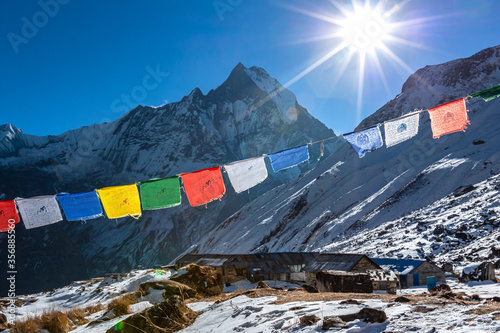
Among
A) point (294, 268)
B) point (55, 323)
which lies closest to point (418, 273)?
point (294, 268)

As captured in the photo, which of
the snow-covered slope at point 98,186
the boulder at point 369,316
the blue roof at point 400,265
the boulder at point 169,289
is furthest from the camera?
the snow-covered slope at point 98,186

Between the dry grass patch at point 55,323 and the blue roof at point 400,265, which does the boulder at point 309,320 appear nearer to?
the dry grass patch at point 55,323

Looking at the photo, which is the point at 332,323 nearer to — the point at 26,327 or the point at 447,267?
the point at 26,327

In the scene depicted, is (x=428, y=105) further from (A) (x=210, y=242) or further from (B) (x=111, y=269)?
(B) (x=111, y=269)

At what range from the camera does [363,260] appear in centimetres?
3186

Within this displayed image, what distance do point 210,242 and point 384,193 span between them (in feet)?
189

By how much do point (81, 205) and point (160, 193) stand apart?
171 inches

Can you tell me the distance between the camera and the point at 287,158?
16.8 m

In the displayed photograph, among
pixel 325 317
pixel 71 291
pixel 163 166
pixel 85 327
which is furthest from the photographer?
pixel 163 166

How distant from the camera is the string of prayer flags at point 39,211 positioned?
16.6m

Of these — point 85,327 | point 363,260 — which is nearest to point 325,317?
point 85,327

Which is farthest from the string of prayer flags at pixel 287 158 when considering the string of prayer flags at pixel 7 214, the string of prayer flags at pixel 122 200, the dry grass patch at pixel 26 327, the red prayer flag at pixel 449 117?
the string of prayer flags at pixel 7 214

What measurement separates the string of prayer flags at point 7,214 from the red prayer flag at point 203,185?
9064mm

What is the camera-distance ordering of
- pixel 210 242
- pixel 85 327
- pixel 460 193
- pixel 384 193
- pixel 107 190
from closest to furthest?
pixel 85 327
pixel 107 190
pixel 460 193
pixel 384 193
pixel 210 242
